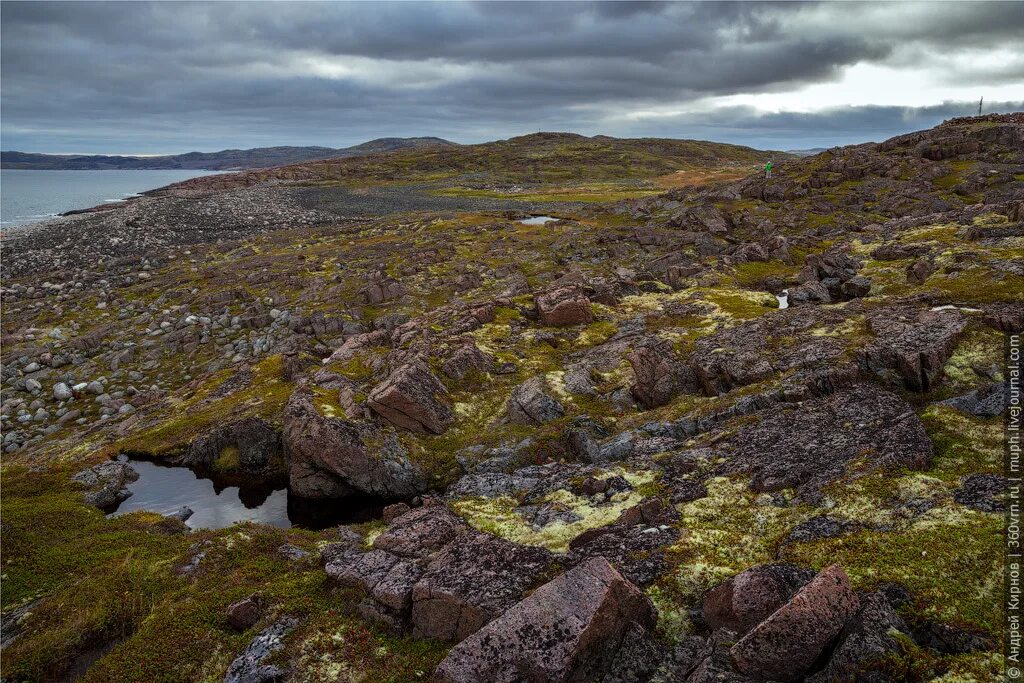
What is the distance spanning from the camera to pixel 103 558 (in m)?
25.2

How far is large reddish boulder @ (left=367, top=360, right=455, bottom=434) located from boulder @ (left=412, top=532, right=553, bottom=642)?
16.6 metres

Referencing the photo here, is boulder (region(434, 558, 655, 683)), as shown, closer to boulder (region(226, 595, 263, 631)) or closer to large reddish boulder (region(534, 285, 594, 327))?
boulder (region(226, 595, 263, 631))

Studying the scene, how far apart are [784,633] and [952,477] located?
502 inches

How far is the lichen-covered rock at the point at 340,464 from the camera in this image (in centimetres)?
Result: 3300

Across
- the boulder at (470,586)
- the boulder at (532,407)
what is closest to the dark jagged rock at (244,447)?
the boulder at (532,407)

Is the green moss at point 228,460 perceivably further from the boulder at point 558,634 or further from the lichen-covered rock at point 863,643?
the lichen-covered rock at point 863,643

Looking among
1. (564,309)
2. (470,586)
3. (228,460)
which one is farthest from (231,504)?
(564,309)

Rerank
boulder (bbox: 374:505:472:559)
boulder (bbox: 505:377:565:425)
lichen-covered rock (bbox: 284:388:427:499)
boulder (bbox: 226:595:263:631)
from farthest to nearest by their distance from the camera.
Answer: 1. boulder (bbox: 505:377:565:425)
2. lichen-covered rock (bbox: 284:388:427:499)
3. boulder (bbox: 374:505:472:559)
4. boulder (bbox: 226:595:263:631)

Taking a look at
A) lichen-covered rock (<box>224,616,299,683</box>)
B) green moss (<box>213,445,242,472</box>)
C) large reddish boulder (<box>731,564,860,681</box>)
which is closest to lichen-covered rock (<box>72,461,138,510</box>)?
green moss (<box>213,445,242,472</box>)

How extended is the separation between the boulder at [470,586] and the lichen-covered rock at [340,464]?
42.9 ft

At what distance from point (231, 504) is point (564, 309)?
31.6 metres

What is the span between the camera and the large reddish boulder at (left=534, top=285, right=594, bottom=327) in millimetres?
52125

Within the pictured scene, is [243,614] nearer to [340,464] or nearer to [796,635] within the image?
[340,464]

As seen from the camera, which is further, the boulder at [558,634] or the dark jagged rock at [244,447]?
the dark jagged rock at [244,447]
